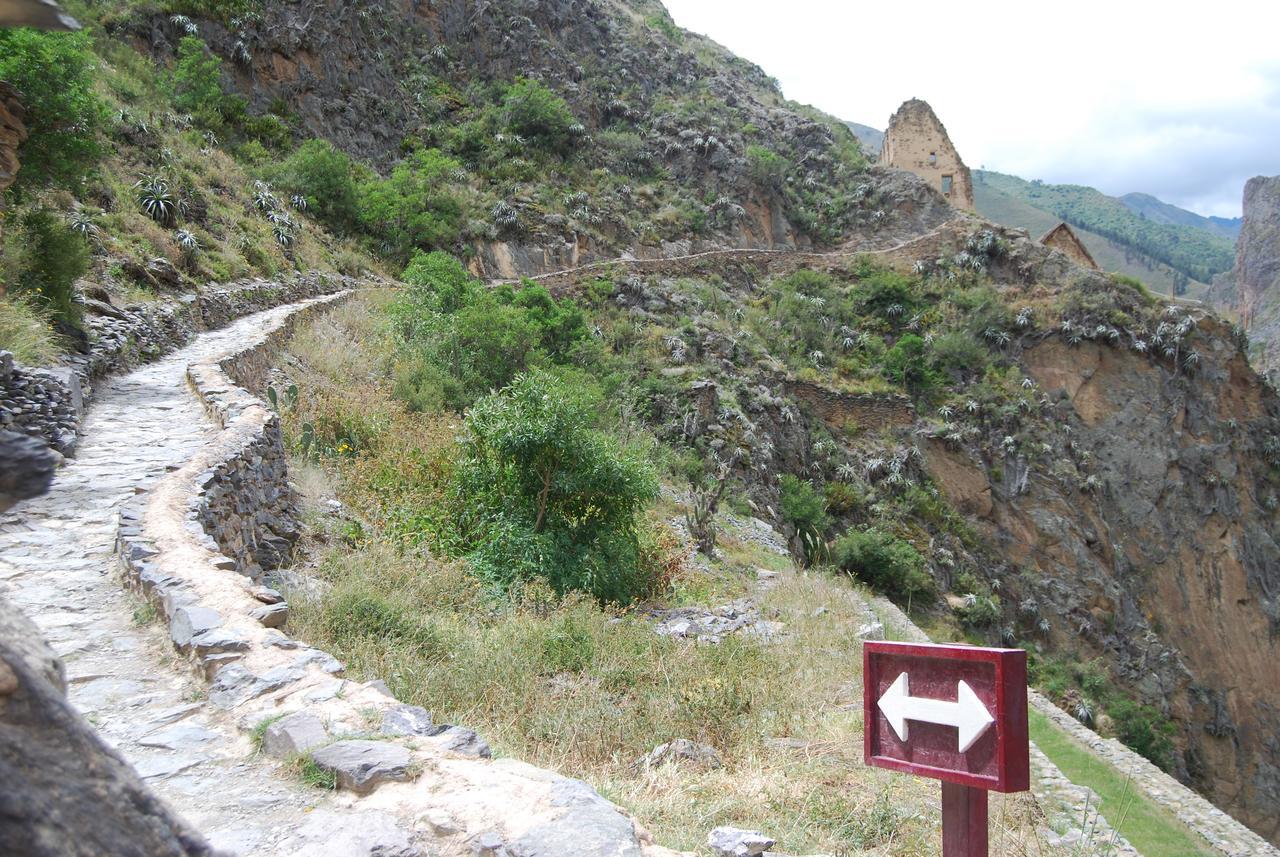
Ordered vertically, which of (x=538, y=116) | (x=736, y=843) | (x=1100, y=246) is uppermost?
(x=1100, y=246)

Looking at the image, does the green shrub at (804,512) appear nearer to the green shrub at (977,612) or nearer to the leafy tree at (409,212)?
the green shrub at (977,612)

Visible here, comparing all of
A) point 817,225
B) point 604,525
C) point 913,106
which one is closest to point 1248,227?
point 913,106

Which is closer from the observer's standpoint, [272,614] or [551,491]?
[272,614]

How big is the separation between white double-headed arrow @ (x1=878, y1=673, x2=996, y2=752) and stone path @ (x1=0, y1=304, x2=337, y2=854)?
6.45 feet

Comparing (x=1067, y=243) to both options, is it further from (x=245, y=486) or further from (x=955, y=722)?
(x=955, y=722)

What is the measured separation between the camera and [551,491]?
10.7 m

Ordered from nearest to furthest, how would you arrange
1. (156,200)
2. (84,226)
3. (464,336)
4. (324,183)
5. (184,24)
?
(84,226) < (464,336) < (156,200) < (324,183) < (184,24)

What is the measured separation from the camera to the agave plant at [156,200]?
671 inches

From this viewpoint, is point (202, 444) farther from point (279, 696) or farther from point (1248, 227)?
point (1248, 227)

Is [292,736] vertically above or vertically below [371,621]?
above

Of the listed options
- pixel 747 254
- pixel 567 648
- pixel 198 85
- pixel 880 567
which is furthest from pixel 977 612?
pixel 198 85

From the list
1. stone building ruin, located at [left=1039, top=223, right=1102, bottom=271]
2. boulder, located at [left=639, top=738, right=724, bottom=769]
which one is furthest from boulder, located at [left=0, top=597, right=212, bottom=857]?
stone building ruin, located at [left=1039, top=223, right=1102, bottom=271]

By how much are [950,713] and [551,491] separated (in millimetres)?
8319

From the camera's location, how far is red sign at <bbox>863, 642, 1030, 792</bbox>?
2.55 meters
